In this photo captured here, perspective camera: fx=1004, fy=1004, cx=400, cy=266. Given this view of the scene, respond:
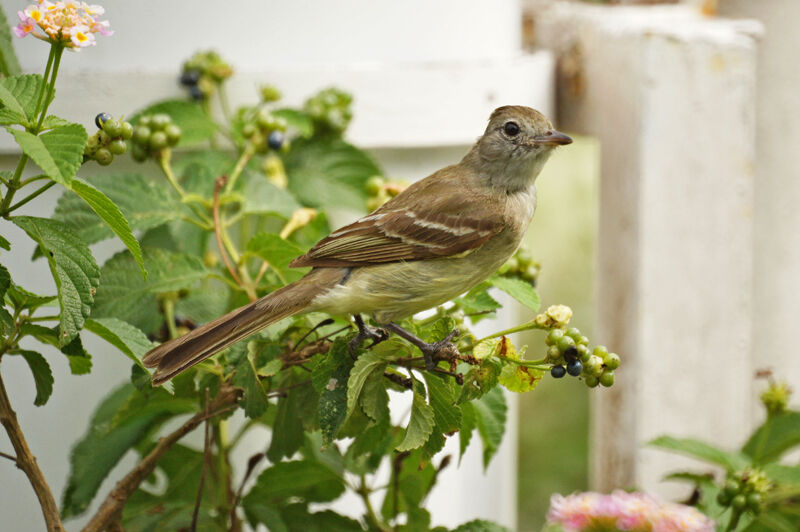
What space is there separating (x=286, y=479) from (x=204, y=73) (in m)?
1.21

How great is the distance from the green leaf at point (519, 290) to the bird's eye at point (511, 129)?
338 millimetres

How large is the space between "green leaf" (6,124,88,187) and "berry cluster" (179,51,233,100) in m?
1.17

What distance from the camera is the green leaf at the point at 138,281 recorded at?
88.4 inches

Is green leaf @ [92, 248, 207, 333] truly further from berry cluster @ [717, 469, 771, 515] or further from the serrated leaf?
berry cluster @ [717, 469, 771, 515]

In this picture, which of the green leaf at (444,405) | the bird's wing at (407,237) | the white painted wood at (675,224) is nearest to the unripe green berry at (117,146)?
the bird's wing at (407,237)

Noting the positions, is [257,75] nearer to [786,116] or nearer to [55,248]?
[55,248]

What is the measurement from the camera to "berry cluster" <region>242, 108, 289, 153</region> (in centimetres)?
262

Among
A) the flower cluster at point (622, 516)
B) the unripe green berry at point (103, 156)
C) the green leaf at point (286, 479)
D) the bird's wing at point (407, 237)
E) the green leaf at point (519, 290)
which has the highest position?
the unripe green berry at point (103, 156)

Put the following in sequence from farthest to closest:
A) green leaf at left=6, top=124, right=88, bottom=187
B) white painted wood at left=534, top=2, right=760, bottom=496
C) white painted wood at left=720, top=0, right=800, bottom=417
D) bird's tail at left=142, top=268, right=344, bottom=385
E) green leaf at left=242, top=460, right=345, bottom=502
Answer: white painted wood at left=720, top=0, right=800, bottom=417
white painted wood at left=534, top=2, right=760, bottom=496
green leaf at left=242, top=460, right=345, bottom=502
bird's tail at left=142, top=268, right=344, bottom=385
green leaf at left=6, top=124, right=88, bottom=187

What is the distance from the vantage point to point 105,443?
238 centimetres

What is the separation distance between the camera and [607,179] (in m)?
3.61

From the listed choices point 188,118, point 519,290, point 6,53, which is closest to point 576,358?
point 519,290

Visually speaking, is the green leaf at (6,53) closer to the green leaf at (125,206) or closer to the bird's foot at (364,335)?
the green leaf at (125,206)

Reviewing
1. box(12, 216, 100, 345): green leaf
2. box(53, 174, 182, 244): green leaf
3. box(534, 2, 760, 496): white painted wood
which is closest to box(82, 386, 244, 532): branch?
box(12, 216, 100, 345): green leaf
